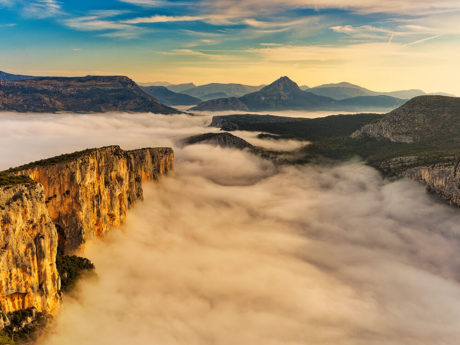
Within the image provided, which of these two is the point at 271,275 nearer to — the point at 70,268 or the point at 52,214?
the point at 70,268

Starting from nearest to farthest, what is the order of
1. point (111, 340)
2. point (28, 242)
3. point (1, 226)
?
1. point (1, 226)
2. point (28, 242)
3. point (111, 340)

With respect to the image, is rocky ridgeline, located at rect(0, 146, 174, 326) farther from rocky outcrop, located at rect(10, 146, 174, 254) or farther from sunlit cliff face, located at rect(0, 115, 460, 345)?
sunlit cliff face, located at rect(0, 115, 460, 345)

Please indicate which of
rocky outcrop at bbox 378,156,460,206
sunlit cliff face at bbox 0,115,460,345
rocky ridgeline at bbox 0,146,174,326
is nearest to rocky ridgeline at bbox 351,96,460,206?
rocky outcrop at bbox 378,156,460,206

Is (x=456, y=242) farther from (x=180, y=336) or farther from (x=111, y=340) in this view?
(x=111, y=340)

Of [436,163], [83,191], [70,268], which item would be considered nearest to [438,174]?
[436,163]

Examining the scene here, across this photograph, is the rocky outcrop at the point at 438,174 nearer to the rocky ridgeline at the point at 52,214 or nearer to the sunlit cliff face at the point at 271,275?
the sunlit cliff face at the point at 271,275

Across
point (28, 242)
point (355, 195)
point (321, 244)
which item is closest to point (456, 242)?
point (321, 244)
